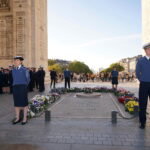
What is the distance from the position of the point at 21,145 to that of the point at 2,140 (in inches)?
25.1

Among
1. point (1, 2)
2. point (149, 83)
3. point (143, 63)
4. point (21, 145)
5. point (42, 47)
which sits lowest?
point (21, 145)

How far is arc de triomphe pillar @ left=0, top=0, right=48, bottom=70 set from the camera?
23.5 meters

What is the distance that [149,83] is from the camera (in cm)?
641

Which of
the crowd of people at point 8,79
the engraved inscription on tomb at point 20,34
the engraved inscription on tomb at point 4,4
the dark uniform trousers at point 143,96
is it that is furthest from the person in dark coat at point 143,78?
the engraved inscription on tomb at point 4,4

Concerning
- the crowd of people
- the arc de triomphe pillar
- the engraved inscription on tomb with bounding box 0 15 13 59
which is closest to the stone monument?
the crowd of people

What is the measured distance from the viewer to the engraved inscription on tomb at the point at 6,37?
23.9 m

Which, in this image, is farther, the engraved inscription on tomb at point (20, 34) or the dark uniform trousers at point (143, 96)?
the engraved inscription on tomb at point (20, 34)

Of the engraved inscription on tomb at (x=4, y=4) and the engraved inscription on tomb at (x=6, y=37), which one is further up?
the engraved inscription on tomb at (x=4, y=4)

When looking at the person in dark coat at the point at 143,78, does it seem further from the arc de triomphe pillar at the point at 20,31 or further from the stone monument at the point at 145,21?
the arc de triomphe pillar at the point at 20,31

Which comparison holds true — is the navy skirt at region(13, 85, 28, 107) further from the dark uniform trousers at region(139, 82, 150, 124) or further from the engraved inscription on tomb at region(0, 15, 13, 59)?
the engraved inscription on tomb at region(0, 15, 13, 59)

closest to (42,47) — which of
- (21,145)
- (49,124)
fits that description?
(49,124)

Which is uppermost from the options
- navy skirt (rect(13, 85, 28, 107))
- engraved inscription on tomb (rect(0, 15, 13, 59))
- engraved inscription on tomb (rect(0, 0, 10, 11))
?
engraved inscription on tomb (rect(0, 0, 10, 11))

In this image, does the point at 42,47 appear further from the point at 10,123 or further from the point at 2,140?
the point at 2,140

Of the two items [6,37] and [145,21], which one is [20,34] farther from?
[145,21]
